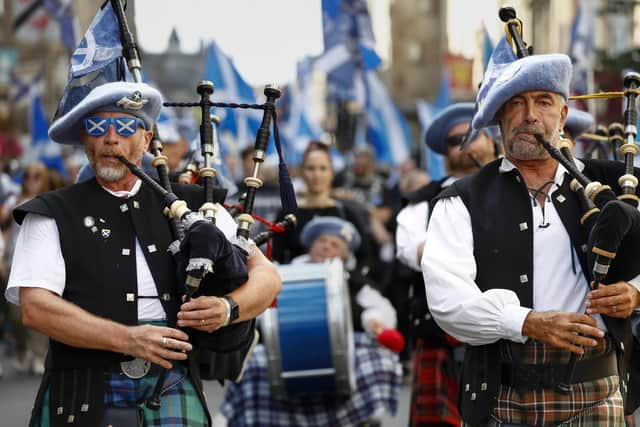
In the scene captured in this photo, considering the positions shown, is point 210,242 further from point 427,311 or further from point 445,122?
point 445,122

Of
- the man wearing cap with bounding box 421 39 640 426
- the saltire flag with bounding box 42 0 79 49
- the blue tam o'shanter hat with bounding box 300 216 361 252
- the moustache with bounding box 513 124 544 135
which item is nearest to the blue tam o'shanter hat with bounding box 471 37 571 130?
the man wearing cap with bounding box 421 39 640 426

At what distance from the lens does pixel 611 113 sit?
1727cm

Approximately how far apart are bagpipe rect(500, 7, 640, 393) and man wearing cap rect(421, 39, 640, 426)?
4 cm

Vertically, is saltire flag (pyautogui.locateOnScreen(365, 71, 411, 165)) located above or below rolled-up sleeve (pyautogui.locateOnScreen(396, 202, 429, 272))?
above

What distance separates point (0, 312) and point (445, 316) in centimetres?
1075

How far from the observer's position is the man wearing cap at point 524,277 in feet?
15.3

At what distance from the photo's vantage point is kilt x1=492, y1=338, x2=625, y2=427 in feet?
15.4

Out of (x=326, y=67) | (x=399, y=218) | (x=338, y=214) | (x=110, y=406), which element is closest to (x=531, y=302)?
(x=110, y=406)

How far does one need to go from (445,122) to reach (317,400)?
6.19ft

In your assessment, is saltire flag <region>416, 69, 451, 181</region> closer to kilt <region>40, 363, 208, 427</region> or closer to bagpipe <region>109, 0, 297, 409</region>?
bagpipe <region>109, 0, 297, 409</region>

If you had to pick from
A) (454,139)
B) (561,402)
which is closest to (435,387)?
(454,139)

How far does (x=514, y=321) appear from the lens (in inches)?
179

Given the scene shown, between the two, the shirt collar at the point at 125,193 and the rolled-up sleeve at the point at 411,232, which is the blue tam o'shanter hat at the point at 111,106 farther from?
the rolled-up sleeve at the point at 411,232

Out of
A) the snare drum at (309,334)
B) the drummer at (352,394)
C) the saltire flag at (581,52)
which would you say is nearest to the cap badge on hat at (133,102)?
the snare drum at (309,334)
